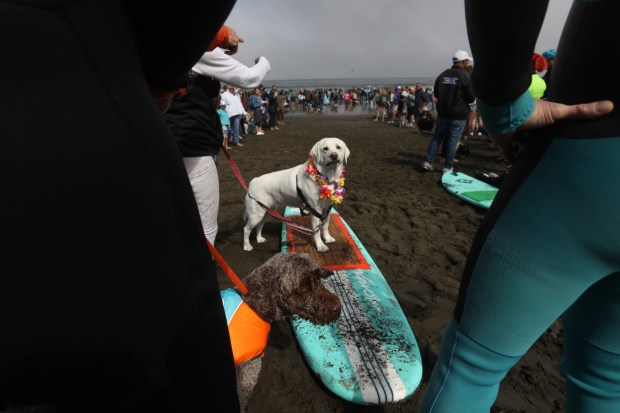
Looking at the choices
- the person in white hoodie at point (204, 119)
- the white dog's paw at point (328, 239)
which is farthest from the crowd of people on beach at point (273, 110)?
the person in white hoodie at point (204, 119)

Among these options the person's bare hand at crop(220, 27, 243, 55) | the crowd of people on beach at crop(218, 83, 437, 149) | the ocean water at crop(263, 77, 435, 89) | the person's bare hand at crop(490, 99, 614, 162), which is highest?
the person's bare hand at crop(220, 27, 243, 55)

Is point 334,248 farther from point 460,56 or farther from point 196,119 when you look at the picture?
point 460,56

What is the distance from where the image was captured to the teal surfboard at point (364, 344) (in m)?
2.15

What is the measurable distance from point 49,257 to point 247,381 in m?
1.82

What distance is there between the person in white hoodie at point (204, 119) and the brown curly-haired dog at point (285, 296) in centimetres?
67

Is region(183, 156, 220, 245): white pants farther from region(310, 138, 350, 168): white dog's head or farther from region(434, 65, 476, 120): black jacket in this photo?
region(434, 65, 476, 120): black jacket

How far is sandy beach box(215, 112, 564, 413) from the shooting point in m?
2.23

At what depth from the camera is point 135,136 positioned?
0.55 metres

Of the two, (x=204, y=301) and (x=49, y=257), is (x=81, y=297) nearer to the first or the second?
(x=49, y=257)

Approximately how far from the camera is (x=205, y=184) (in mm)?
2406

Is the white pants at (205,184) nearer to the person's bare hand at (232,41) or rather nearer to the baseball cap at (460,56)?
the person's bare hand at (232,41)

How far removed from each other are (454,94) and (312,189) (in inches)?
176

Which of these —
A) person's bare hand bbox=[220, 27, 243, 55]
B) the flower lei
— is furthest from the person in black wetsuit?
the flower lei

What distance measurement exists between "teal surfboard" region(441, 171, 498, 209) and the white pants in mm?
4633
